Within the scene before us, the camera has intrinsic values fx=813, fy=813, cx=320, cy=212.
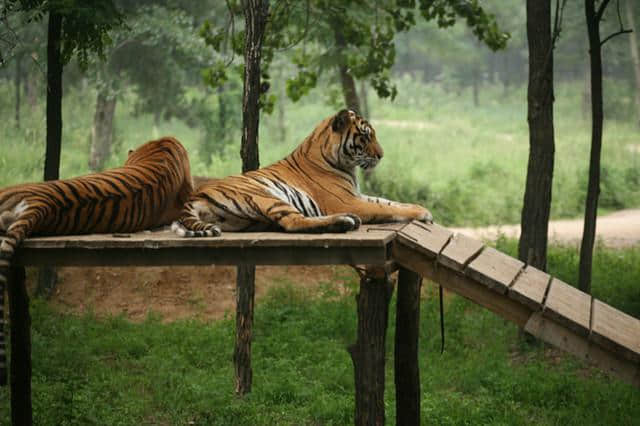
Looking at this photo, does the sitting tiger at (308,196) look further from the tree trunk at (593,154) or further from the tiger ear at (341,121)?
the tree trunk at (593,154)

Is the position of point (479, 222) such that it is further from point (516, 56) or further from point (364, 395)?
point (516, 56)

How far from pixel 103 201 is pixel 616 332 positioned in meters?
2.88

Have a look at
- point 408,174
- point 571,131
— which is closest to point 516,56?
point 571,131

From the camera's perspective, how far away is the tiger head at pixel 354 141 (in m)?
5.22

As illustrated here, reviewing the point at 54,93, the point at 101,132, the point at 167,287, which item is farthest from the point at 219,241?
the point at 101,132

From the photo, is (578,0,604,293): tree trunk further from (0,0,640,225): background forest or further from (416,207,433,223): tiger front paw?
(416,207,433,223): tiger front paw

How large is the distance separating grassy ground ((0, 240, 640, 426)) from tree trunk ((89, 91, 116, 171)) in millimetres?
9258

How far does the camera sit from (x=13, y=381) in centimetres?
550

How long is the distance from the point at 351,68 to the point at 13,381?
225 inches

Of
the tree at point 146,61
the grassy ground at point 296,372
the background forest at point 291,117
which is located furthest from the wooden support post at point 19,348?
the tree at point 146,61

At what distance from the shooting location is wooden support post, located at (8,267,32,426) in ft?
18.0

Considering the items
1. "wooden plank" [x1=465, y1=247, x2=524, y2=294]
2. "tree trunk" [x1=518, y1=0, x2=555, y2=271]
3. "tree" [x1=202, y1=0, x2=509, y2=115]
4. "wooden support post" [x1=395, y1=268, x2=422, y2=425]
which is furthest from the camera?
"tree" [x1=202, y1=0, x2=509, y2=115]

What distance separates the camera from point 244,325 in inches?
260

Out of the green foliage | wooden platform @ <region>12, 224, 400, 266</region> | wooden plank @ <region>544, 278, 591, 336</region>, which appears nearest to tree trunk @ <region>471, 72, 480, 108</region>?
the green foliage
